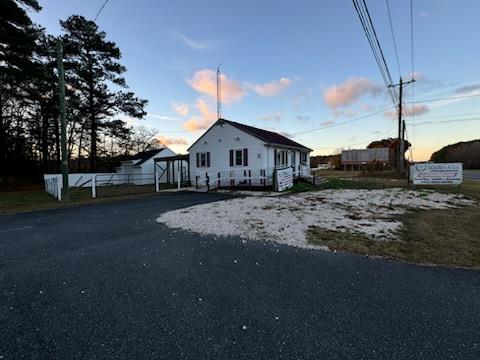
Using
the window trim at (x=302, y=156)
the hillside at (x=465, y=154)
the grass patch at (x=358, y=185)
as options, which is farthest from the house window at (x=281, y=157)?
the hillside at (x=465, y=154)

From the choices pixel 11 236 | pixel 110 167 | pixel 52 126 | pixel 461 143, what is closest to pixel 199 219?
pixel 11 236

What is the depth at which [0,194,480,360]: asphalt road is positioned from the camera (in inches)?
80.5

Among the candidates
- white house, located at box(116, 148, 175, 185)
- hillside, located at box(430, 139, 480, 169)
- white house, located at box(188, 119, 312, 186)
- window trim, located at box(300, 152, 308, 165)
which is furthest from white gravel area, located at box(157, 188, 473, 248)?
hillside, located at box(430, 139, 480, 169)

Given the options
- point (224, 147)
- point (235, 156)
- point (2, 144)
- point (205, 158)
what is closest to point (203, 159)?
point (205, 158)

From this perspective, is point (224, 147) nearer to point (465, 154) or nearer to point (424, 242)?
point (424, 242)

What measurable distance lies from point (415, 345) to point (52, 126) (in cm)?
3392

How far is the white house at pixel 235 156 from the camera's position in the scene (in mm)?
17703

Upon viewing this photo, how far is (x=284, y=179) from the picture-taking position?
16188mm

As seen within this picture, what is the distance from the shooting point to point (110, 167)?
118 ft

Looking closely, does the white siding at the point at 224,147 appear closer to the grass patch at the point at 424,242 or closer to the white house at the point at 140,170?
the white house at the point at 140,170

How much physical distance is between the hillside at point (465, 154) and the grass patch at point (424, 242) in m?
68.6

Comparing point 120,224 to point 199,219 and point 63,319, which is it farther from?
point 63,319

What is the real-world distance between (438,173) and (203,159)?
16556 millimetres

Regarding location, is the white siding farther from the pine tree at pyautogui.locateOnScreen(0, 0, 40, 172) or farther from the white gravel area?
the pine tree at pyautogui.locateOnScreen(0, 0, 40, 172)
